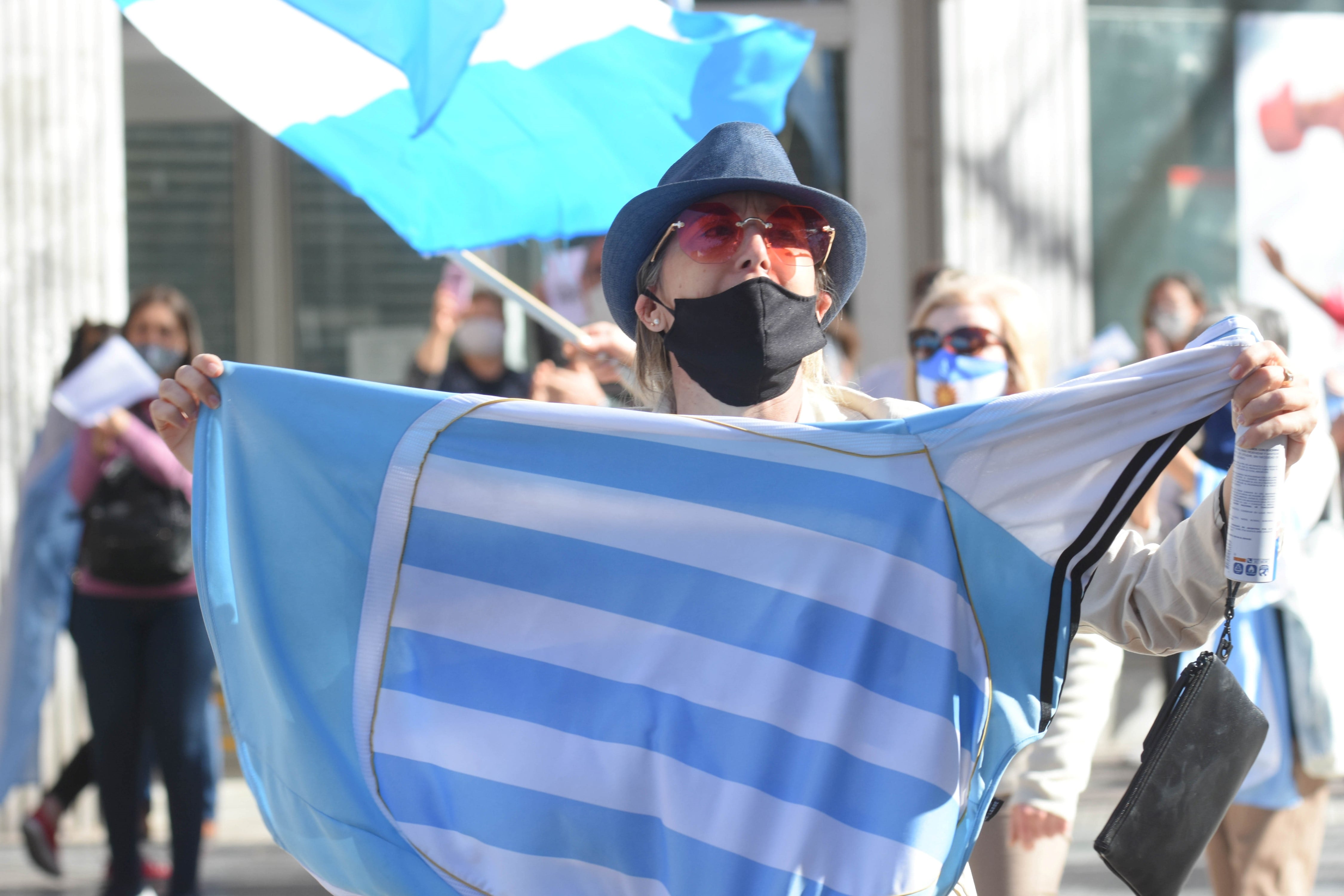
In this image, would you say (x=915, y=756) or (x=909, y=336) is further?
(x=909, y=336)

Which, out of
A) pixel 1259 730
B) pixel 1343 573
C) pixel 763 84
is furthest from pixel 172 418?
pixel 1343 573

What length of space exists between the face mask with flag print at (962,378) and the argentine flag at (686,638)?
150 cm

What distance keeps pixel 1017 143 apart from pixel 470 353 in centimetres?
279

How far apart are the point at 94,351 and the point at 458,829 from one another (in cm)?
369

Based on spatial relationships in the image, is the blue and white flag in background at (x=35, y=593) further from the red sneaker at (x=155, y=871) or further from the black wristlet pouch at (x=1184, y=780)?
Result: the black wristlet pouch at (x=1184, y=780)

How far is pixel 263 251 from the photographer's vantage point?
26.7ft

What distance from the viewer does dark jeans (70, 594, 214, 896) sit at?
4.72 meters

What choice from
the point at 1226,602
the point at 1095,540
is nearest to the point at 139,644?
the point at 1095,540

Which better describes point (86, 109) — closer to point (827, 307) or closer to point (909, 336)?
point (909, 336)

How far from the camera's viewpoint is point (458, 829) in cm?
203

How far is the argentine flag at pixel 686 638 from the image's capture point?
195 centimetres

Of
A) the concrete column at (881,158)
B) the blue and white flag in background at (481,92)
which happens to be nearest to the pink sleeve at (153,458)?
the blue and white flag in background at (481,92)

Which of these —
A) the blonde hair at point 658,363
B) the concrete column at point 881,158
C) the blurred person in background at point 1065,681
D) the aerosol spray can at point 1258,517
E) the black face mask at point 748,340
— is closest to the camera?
the aerosol spray can at point 1258,517

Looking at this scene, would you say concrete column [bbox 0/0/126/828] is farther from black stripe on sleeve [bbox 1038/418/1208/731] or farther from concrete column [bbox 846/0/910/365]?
black stripe on sleeve [bbox 1038/418/1208/731]
